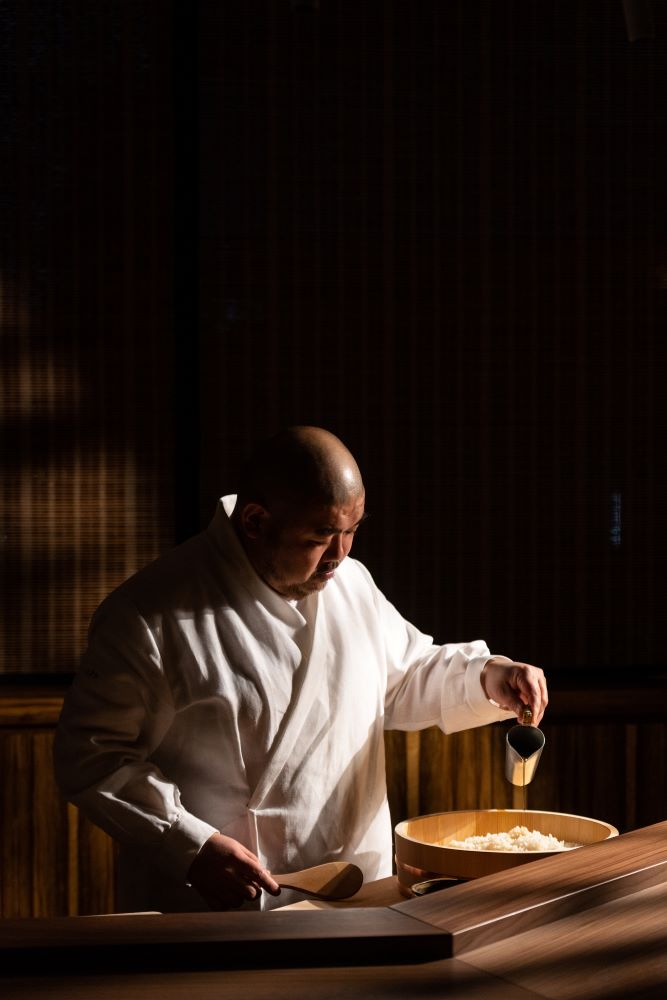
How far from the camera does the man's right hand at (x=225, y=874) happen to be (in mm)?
1941

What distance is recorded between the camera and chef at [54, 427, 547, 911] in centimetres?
219

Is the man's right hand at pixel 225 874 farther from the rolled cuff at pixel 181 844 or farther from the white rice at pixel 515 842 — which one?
the white rice at pixel 515 842

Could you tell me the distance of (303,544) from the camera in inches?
90.6

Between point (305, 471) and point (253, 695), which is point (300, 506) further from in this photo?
point (253, 695)

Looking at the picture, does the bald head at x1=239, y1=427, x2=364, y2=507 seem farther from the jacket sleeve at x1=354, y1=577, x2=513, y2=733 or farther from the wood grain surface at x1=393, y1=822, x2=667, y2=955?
the wood grain surface at x1=393, y1=822, x2=667, y2=955

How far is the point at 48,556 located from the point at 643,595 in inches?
75.4

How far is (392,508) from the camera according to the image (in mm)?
3664

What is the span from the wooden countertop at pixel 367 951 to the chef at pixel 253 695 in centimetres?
80

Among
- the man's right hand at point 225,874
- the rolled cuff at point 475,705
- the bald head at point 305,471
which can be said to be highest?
the bald head at point 305,471

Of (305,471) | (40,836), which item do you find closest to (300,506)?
(305,471)

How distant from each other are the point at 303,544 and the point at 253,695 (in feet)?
1.05

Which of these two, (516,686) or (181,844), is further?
(516,686)

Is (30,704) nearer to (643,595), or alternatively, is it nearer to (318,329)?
(318,329)

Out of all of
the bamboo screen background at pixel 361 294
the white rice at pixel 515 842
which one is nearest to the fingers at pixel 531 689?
the white rice at pixel 515 842
